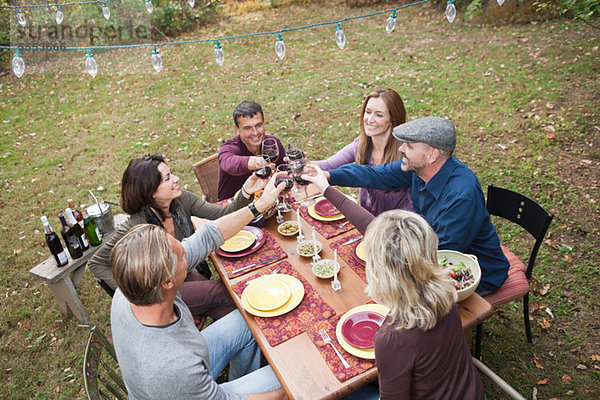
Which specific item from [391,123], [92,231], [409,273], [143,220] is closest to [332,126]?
[391,123]

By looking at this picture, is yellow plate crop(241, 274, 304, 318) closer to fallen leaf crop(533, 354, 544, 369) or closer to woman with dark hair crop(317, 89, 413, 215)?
woman with dark hair crop(317, 89, 413, 215)

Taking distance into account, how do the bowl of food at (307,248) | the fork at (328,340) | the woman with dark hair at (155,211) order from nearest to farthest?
1. the fork at (328,340)
2. the bowl of food at (307,248)
3. the woman with dark hair at (155,211)

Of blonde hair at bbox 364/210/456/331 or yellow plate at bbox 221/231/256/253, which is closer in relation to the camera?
blonde hair at bbox 364/210/456/331

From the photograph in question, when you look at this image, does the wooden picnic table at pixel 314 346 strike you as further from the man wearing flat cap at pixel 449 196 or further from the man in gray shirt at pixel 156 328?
the man wearing flat cap at pixel 449 196

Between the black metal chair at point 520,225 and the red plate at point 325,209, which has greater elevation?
the red plate at point 325,209

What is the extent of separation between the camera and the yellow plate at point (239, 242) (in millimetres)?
3321

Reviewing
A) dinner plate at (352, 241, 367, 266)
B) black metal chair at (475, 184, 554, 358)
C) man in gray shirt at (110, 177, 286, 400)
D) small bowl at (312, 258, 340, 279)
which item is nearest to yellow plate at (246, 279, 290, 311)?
small bowl at (312, 258, 340, 279)

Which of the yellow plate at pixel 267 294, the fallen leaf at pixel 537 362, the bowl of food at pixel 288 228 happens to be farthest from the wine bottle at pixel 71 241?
the fallen leaf at pixel 537 362

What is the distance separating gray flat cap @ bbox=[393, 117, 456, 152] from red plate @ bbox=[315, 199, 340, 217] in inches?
36.9

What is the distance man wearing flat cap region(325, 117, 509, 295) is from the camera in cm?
292

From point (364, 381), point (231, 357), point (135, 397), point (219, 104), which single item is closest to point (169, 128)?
point (219, 104)

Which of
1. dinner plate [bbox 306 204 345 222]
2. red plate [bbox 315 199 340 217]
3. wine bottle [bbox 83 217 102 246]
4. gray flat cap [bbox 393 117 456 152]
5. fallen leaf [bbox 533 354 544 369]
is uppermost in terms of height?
gray flat cap [bbox 393 117 456 152]

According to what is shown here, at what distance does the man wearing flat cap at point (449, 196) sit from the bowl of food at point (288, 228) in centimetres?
109

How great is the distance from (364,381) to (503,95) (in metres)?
7.29
